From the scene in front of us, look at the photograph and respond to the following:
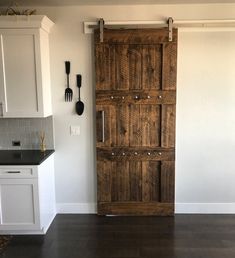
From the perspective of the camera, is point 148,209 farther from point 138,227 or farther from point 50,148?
point 50,148

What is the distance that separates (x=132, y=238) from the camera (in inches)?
116

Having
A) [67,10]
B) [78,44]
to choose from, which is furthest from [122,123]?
[67,10]

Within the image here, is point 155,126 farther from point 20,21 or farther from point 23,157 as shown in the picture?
point 20,21

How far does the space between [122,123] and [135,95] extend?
369 millimetres

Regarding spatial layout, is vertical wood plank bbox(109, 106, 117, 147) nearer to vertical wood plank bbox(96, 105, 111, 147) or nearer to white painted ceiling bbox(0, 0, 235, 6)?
vertical wood plank bbox(96, 105, 111, 147)

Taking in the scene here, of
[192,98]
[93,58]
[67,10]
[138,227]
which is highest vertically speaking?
[67,10]

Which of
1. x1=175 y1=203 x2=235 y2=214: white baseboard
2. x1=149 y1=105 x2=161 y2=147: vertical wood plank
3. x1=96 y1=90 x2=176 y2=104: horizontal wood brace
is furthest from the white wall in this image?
x1=149 y1=105 x2=161 y2=147: vertical wood plank

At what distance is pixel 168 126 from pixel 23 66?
1774 millimetres

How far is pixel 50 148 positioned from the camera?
3.44 m

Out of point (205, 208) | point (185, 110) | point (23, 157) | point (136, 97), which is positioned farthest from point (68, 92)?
point (205, 208)

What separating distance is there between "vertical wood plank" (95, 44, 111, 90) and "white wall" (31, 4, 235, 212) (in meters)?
0.11

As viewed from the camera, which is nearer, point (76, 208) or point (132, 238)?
point (132, 238)

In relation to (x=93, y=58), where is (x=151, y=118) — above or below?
below

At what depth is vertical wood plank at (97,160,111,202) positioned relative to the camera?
3.42 metres
